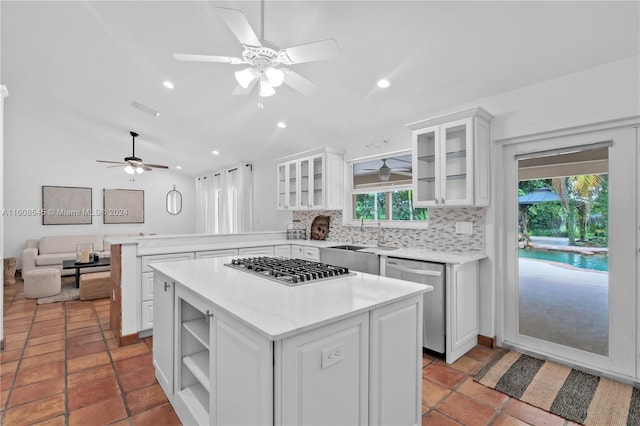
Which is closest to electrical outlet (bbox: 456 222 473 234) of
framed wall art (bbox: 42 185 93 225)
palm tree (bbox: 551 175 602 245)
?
palm tree (bbox: 551 175 602 245)

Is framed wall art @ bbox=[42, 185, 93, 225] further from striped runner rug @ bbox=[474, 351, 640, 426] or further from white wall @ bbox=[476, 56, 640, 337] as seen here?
striped runner rug @ bbox=[474, 351, 640, 426]

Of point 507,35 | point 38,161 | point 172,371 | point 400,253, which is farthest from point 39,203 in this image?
point 507,35

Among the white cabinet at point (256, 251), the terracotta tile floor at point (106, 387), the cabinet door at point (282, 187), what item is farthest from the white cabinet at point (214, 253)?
the cabinet door at point (282, 187)

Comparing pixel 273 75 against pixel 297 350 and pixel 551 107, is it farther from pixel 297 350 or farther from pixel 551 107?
pixel 551 107

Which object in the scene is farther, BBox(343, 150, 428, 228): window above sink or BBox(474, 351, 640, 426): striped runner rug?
BBox(343, 150, 428, 228): window above sink

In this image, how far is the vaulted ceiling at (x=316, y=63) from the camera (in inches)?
85.4

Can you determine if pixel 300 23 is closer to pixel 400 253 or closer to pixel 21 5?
pixel 400 253

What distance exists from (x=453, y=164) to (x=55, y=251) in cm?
779

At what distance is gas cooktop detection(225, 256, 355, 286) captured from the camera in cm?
179

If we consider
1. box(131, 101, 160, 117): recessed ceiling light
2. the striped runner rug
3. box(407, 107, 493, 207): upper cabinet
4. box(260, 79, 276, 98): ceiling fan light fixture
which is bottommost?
the striped runner rug

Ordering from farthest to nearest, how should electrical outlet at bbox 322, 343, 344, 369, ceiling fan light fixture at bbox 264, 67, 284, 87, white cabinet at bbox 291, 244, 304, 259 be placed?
white cabinet at bbox 291, 244, 304, 259
ceiling fan light fixture at bbox 264, 67, 284, 87
electrical outlet at bbox 322, 343, 344, 369

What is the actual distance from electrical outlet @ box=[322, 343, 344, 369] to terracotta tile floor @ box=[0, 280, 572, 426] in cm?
114

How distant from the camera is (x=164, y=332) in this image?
2113mm

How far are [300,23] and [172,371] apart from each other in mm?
2672
